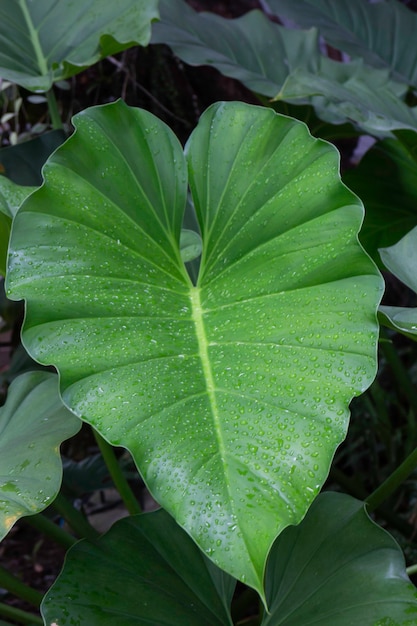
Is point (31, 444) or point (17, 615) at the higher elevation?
point (31, 444)

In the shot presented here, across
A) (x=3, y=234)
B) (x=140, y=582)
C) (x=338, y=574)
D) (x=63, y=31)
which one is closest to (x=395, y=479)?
(x=338, y=574)

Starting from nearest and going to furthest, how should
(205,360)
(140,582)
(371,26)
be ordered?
(205,360)
(140,582)
(371,26)

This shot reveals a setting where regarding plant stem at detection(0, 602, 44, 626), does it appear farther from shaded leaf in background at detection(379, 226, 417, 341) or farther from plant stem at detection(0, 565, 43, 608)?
shaded leaf in background at detection(379, 226, 417, 341)

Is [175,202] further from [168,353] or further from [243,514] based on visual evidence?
[243,514]

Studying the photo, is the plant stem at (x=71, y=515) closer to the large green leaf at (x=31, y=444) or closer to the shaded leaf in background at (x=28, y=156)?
the large green leaf at (x=31, y=444)

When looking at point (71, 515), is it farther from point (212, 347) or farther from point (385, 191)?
point (385, 191)

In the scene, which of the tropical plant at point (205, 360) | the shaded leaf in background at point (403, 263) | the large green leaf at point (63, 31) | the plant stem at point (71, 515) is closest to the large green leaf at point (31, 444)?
the tropical plant at point (205, 360)

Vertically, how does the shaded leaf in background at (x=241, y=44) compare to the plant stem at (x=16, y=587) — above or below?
above

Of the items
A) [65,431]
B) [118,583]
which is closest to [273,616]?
[118,583]
